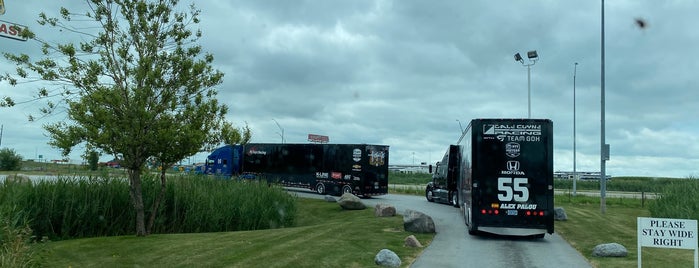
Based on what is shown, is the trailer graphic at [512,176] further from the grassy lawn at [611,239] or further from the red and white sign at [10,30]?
the red and white sign at [10,30]

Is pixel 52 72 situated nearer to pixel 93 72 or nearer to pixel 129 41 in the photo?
pixel 93 72

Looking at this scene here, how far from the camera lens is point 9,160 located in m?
73.9

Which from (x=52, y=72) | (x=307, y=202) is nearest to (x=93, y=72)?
(x=52, y=72)

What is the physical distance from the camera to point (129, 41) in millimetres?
15789

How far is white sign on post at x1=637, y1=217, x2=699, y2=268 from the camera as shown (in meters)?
9.68

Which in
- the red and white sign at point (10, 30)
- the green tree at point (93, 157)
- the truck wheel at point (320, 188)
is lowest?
the truck wheel at point (320, 188)

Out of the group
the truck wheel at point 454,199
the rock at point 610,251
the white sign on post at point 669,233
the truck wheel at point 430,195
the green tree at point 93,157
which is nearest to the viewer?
the white sign on post at point 669,233

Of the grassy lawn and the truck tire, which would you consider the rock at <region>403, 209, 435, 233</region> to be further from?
the truck tire

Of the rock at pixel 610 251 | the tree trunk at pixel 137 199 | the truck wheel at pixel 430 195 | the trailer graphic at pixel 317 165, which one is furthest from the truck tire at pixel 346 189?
the rock at pixel 610 251

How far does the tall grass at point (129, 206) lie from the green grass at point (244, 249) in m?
2.63

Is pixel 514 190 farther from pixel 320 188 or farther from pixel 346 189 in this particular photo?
pixel 320 188

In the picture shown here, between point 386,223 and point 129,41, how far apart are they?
10258mm

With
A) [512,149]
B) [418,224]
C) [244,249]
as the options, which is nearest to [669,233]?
[512,149]

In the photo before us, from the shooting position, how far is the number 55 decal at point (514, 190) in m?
16.1
